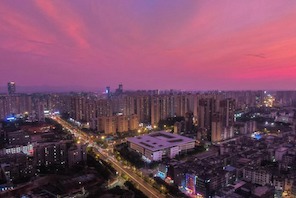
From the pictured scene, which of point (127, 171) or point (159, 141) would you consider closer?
point (127, 171)

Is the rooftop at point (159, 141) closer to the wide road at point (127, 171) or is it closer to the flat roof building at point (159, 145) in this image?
the flat roof building at point (159, 145)

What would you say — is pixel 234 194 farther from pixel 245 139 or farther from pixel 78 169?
pixel 245 139

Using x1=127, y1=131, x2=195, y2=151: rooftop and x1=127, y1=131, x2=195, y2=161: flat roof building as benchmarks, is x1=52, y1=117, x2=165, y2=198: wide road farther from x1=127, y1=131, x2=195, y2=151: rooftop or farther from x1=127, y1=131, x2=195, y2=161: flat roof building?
x1=127, y1=131, x2=195, y2=151: rooftop

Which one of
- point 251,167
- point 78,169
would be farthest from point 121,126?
point 251,167

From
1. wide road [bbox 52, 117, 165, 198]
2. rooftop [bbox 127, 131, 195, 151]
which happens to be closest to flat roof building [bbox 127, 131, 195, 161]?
rooftop [bbox 127, 131, 195, 151]

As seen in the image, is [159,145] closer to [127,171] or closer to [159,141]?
[159,141]

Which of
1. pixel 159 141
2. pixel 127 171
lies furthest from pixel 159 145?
pixel 127 171

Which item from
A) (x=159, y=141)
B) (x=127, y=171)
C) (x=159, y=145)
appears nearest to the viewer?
(x=127, y=171)

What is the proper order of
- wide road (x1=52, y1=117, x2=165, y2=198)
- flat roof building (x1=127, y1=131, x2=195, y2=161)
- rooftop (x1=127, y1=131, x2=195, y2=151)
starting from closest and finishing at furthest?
wide road (x1=52, y1=117, x2=165, y2=198) → flat roof building (x1=127, y1=131, x2=195, y2=161) → rooftop (x1=127, y1=131, x2=195, y2=151)

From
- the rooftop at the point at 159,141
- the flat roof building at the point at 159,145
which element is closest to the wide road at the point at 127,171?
the flat roof building at the point at 159,145
